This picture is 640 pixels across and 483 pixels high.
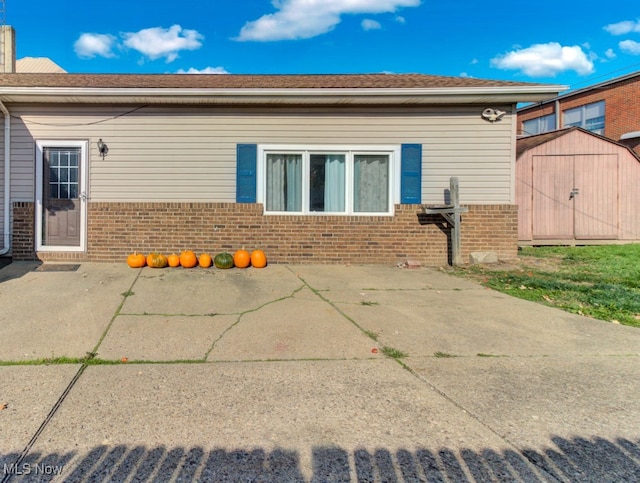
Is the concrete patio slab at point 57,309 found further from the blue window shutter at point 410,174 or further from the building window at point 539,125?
the building window at point 539,125

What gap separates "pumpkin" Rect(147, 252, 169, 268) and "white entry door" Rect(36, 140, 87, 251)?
4.97 ft

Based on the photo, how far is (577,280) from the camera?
6.67 meters

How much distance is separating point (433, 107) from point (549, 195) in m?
4.92

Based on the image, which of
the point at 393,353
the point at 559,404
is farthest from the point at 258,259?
the point at 559,404

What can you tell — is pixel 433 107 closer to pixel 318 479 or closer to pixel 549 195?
pixel 549 195

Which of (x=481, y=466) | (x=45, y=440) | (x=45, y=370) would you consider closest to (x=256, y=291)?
(x=45, y=370)

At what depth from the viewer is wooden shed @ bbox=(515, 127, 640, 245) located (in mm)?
10781

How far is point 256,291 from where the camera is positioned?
5820 mm

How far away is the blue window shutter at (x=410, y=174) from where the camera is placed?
7969 millimetres

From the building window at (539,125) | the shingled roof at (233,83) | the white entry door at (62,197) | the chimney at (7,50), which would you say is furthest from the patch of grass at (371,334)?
the building window at (539,125)

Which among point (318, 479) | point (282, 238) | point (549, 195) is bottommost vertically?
point (318, 479)

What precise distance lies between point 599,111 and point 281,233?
72.5 feet

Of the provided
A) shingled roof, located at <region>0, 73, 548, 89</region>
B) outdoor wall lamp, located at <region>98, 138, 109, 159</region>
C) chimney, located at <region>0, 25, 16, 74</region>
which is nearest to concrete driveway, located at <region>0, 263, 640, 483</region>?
outdoor wall lamp, located at <region>98, 138, 109, 159</region>

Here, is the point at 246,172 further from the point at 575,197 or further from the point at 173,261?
the point at 575,197
